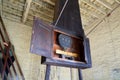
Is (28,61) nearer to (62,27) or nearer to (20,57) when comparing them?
(20,57)

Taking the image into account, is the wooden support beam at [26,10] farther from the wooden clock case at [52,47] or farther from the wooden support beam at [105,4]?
the wooden support beam at [105,4]

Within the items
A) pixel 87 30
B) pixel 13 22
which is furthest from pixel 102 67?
pixel 13 22

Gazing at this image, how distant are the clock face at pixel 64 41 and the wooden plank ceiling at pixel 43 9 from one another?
1753 mm

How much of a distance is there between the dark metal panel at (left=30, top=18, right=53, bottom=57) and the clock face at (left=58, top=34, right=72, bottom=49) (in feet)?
1.15

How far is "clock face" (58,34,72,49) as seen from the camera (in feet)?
11.1

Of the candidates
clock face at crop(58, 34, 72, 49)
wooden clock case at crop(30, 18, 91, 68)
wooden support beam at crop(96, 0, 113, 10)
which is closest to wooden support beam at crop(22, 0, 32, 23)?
wooden clock case at crop(30, 18, 91, 68)

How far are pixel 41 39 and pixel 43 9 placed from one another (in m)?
2.53

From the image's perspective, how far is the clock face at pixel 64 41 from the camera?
3.37 meters

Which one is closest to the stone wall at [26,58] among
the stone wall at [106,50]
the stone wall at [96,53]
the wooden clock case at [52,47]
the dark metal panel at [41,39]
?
the stone wall at [96,53]

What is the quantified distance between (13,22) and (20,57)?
1420mm

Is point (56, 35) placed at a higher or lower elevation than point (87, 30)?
lower

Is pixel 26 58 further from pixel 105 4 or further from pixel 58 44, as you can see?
pixel 105 4

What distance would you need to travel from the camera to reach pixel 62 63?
3104 millimetres

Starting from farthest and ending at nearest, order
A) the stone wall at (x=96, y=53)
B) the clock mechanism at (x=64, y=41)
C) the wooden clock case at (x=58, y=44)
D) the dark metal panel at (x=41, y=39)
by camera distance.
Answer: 1. the stone wall at (x=96, y=53)
2. the clock mechanism at (x=64, y=41)
3. the wooden clock case at (x=58, y=44)
4. the dark metal panel at (x=41, y=39)
